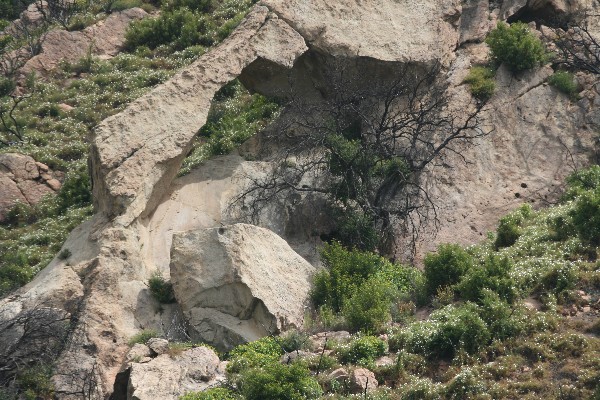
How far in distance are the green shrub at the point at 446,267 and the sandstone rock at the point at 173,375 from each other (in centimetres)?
441

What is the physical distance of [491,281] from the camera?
19.2m

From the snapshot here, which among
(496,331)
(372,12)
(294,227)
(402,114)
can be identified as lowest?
(496,331)

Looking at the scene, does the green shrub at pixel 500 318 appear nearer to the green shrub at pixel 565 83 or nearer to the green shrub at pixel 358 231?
the green shrub at pixel 358 231

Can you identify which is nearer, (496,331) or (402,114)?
(496,331)

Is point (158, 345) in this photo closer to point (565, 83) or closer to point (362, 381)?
point (362, 381)

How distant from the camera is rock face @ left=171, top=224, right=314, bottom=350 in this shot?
1972cm

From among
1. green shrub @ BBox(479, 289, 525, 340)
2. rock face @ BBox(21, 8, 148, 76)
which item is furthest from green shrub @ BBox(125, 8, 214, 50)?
green shrub @ BBox(479, 289, 525, 340)

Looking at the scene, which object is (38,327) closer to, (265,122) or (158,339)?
(158,339)

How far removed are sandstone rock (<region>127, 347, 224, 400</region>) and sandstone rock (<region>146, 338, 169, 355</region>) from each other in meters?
0.17

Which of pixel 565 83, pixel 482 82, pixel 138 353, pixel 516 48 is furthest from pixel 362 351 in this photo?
pixel 516 48

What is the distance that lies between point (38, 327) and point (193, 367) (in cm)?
306

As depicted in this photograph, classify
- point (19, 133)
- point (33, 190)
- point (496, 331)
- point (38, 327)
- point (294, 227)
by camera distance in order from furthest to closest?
point (19, 133)
point (33, 190)
point (294, 227)
point (38, 327)
point (496, 331)

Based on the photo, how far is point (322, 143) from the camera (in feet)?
77.2

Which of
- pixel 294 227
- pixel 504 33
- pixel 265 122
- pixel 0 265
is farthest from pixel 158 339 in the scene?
pixel 504 33
